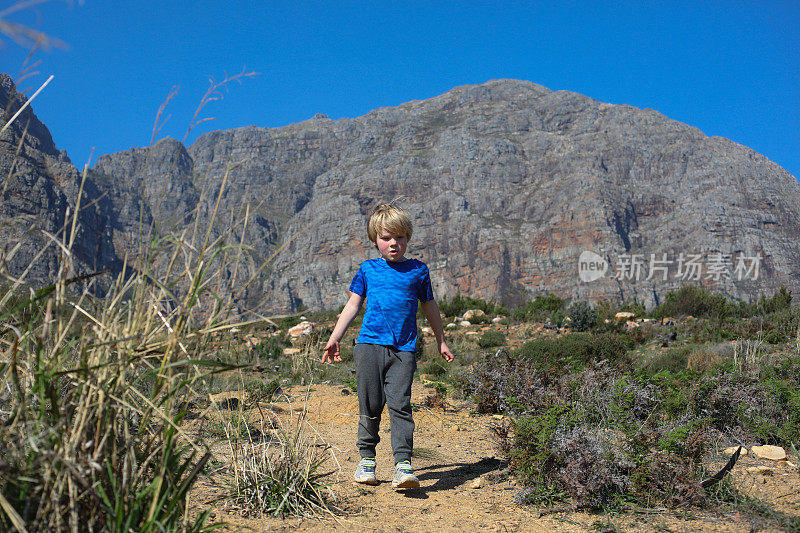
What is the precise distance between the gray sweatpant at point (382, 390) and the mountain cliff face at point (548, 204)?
7240 centimetres

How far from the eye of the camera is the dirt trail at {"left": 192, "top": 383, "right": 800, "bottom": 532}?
251 centimetres

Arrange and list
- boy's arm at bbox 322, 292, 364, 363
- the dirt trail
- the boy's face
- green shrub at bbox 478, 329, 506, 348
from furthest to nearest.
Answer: green shrub at bbox 478, 329, 506, 348
the boy's face
boy's arm at bbox 322, 292, 364, 363
the dirt trail

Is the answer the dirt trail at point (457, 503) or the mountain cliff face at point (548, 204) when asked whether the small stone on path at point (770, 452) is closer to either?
the dirt trail at point (457, 503)

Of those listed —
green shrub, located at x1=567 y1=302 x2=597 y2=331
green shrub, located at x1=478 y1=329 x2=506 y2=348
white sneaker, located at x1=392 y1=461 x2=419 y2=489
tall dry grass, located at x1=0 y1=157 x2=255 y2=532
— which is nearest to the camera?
tall dry grass, located at x1=0 y1=157 x2=255 y2=532

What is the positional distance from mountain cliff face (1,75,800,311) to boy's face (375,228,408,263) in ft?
237

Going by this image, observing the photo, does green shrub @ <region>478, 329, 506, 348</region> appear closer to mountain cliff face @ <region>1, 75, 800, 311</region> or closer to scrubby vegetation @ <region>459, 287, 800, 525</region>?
scrubby vegetation @ <region>459, 287, 800, 525</region>

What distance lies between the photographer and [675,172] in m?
103

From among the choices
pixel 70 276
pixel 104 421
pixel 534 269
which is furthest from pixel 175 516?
pixel 534 269

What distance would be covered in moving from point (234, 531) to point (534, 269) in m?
95.9

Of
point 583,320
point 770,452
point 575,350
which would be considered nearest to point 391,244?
point 770,452

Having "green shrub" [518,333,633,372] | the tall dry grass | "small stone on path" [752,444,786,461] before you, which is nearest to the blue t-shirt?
the tall dry grass

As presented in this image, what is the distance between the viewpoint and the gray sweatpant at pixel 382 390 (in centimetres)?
338

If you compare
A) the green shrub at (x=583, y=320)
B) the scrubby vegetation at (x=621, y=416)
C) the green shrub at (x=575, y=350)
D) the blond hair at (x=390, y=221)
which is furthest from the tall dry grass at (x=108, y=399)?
the green shrub at (x=583, y=320)

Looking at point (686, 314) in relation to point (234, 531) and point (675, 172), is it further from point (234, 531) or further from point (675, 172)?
point (675, 172)
